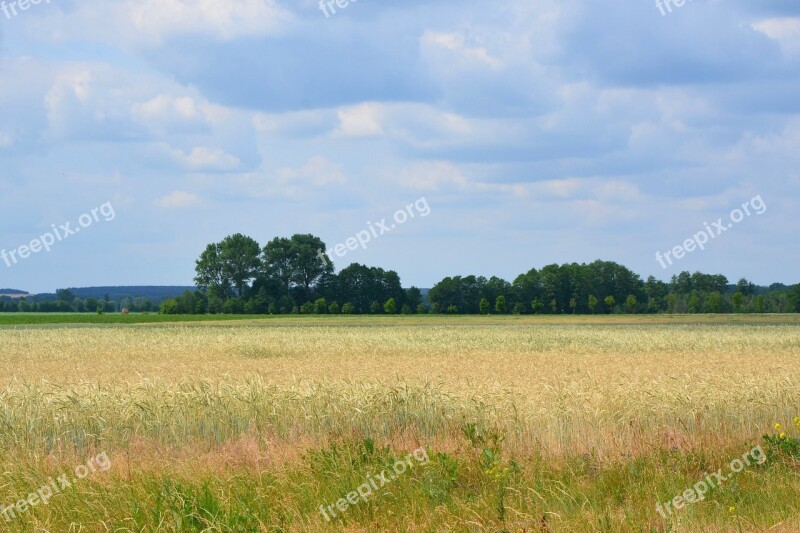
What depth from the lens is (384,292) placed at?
450 feet

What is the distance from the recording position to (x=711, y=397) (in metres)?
14.2

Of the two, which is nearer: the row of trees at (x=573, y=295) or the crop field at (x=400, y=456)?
the crop field at (x=400, y=456)

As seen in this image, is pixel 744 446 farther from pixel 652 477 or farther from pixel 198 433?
pixel 198 433

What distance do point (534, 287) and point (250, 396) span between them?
130733mm

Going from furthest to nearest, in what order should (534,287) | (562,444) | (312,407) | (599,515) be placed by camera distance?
(534,287) → (312,407) → (562,444) → (599,515)

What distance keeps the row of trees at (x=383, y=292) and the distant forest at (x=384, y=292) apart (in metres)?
0.17

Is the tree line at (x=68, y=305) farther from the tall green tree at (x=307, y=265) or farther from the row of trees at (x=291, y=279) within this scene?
the tall green tree at (x=307, y=265)

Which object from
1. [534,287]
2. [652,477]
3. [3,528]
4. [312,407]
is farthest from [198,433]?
[534,287]

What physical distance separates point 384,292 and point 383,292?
177 mm

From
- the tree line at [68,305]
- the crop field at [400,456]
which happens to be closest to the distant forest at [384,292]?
the tree line at [68,305]

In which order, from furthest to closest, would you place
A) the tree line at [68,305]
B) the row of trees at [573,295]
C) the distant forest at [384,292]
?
the tree line at [68,305], the row of trees at [573,295], the distant forest at [384,292]

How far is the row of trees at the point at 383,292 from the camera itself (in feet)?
423

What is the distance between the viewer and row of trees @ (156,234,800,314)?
423 ft

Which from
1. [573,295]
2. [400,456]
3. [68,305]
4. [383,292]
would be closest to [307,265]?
[383,292]
